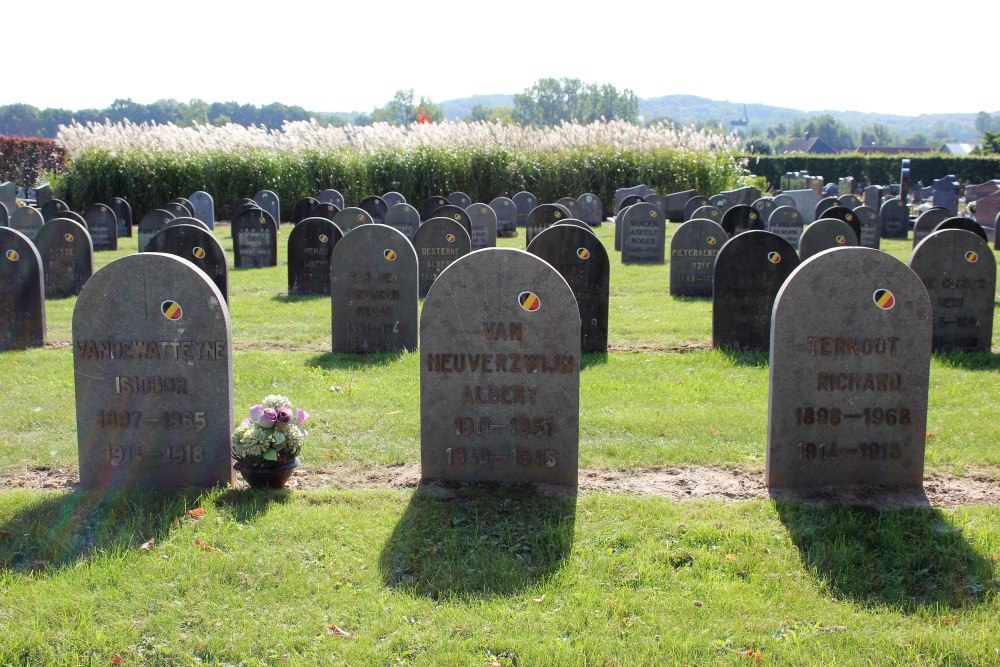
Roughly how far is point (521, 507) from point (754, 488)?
5.00 feet

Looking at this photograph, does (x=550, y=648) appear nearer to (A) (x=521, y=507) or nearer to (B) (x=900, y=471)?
(A) (x=521, y=507)

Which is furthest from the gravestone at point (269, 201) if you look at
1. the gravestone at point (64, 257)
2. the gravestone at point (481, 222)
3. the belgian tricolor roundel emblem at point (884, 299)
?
the belgian tricolor roundel emblem at point (884, 299)

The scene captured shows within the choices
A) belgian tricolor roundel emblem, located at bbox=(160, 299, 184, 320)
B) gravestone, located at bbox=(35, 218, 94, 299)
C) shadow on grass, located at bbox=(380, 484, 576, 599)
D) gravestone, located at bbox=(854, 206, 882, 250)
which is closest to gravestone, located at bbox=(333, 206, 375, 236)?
gravestone, located at bbox=(35, 218, 94, 299)

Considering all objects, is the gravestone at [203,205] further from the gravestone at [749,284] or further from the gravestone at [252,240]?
the gravestone at [749,284]

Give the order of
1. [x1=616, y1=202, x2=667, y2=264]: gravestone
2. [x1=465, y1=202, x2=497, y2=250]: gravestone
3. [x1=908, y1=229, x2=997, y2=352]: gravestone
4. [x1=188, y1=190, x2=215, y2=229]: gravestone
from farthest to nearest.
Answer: [x1=188, y1=190, x2=215, y2=229]: gravestone
[x1=616, y1=202, x2=667, y2=264]: gravestone
[x1=465, y1=202, x2=497, y2=250]: gravestone
[x1=908, y1=229, x2=997, y2=352]: gravestone

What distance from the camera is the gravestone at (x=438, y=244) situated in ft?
42.7

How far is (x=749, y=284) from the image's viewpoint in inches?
374

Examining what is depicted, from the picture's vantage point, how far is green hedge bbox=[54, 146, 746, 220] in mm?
27453

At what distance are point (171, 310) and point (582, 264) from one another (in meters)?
5.23

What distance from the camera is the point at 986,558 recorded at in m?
4.41

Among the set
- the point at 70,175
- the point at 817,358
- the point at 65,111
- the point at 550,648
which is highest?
the point at 65,111

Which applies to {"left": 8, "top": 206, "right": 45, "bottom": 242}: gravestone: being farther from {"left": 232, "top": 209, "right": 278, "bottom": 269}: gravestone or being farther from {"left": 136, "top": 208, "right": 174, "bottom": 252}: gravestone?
{"left": 232, "top": 209, "right": 278, "bottom": 269}: gravestone

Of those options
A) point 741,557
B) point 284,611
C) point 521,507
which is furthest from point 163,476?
point 741,557

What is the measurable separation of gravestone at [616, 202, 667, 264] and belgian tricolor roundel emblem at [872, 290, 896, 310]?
42.4 ft
